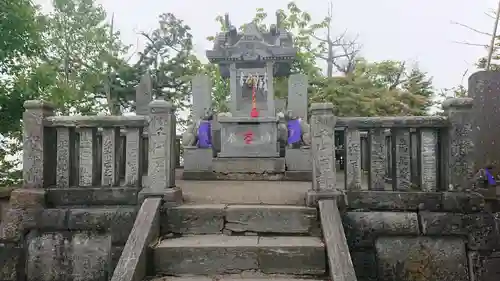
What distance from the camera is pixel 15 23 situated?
19.2 ft

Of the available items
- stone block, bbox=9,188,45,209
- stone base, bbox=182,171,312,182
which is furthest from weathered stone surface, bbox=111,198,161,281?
stone base, bbox=182,171,312,182

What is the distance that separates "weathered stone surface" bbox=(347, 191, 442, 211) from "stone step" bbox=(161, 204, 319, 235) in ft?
1.75

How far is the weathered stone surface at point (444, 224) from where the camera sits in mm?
4285

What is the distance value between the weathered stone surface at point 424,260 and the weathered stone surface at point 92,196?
9.58 feet

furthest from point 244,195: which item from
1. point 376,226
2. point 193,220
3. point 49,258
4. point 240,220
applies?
point 49,258

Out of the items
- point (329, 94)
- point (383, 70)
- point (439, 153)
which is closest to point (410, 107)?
point (329, 94)

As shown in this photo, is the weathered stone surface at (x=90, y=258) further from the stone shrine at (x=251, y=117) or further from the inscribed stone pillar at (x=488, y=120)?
the inscribed stone pillar at (x=488, y=120)

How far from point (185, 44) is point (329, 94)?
10.1 metres

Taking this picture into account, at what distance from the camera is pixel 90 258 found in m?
4.46

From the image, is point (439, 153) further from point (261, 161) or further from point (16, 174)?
point (16, 174)

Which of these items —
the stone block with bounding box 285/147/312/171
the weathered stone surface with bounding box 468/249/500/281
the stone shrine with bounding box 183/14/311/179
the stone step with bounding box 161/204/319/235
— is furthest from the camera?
the stone shrine with bounding box 183/14/311/179

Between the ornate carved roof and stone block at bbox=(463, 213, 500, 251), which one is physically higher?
the ornate carved roof

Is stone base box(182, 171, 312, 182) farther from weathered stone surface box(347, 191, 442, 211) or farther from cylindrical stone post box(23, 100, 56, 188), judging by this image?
cylindrical stone post box(23, 100, 56, 188)

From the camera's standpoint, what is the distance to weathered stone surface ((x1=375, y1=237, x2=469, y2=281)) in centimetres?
427
